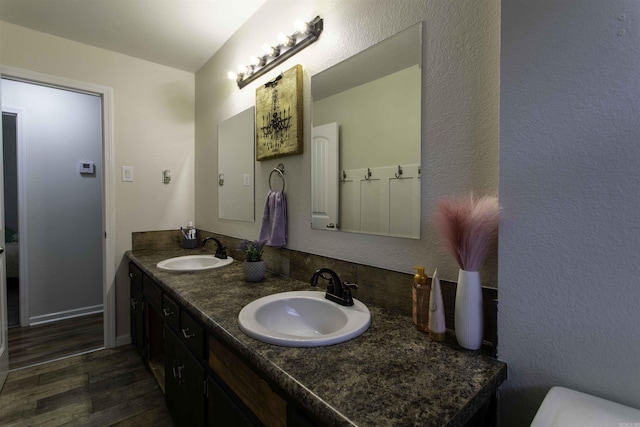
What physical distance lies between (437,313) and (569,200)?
41cm

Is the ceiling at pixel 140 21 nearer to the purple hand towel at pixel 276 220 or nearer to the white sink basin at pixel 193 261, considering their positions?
the purple hand towel at pixel 276 220

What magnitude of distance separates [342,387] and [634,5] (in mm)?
912

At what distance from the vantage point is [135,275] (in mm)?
2021

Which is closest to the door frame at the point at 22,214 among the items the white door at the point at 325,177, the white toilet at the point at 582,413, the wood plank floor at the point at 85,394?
the wood plank floor at the point at 85,394

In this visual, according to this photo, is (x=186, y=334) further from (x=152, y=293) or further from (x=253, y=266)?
(x=152, y=293)

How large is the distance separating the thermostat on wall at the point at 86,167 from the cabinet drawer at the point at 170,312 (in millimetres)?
2274

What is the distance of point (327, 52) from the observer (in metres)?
1.29

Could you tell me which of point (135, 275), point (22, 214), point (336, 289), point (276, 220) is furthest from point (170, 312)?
point (22, 214)

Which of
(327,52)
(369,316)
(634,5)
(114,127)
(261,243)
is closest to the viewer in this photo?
(634,5)

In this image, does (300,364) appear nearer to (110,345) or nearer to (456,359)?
(456,359)

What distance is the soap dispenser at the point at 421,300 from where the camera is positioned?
0.85 meters

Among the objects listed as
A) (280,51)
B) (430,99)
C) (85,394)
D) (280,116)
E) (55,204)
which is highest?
(280,51)

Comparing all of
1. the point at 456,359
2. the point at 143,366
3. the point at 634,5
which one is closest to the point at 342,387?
the point at 456,359

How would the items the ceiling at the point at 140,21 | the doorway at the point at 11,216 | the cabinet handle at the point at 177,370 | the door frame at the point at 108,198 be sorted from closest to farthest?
the cabinet handle at the point at 177,370, the ceiling at the point at 140,21, the door frame at the point at 108,198, the doorway at the point at 11,216
